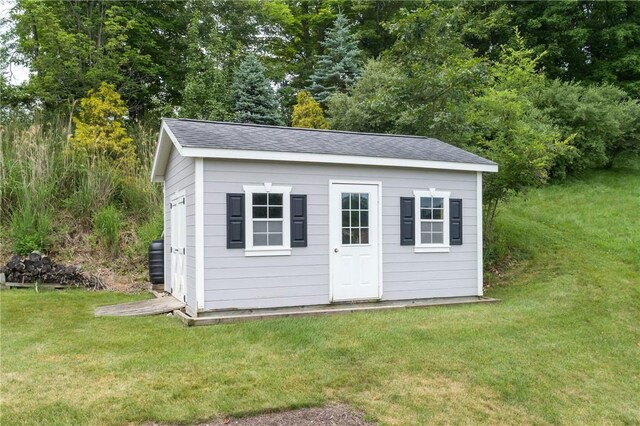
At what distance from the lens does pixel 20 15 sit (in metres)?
15.2

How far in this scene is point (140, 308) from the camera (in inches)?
275

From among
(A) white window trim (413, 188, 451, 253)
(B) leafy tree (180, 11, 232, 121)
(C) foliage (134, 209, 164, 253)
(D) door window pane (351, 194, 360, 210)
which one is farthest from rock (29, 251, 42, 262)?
(B) leafy tree (180, 11, 232, 121)

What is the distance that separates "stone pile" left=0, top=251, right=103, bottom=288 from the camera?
8.40 metres

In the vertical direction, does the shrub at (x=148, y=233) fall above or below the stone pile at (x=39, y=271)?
above

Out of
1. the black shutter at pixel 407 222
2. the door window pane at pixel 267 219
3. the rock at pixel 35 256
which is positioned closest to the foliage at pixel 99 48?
the rock at pixel 35 256

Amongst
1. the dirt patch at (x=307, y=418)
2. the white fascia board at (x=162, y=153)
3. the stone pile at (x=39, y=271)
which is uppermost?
the white fascia board at (x=162, y=153)

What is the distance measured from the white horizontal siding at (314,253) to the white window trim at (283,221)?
0.25ft

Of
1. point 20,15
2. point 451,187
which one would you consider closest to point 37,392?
point 451,187

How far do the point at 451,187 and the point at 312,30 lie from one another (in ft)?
54.7

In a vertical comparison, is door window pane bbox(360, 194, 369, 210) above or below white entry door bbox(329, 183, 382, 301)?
above

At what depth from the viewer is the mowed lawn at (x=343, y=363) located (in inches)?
145

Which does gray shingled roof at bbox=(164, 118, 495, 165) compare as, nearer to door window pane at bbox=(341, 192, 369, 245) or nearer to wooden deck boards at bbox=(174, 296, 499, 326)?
door window pane at bbox=(341, 192, 369, 245)

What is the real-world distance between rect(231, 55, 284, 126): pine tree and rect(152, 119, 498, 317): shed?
814 cm

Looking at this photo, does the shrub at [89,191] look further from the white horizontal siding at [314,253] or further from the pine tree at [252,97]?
the pine tree at [252,97]
